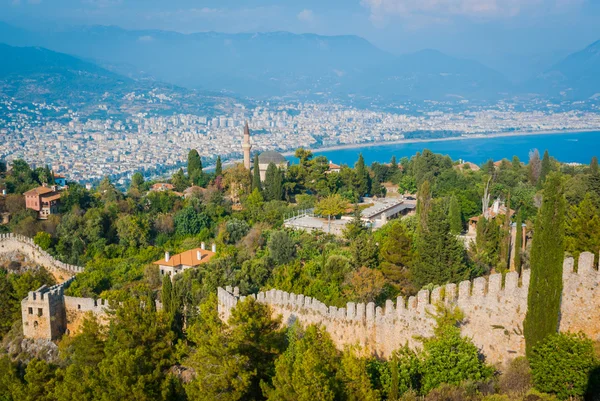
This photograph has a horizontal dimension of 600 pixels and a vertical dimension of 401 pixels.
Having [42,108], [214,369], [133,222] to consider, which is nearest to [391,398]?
[214,369]

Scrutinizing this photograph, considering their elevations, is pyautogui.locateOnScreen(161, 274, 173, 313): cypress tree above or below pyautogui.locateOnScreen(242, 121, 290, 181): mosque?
below

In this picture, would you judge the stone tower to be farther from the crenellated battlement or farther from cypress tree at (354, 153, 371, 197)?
cypress tree at (354, 153, 371, 197)

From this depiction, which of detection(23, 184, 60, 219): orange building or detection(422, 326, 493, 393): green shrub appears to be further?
detection(23, 184, 60, 219): orange building

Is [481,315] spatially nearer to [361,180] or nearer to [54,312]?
[54,312]

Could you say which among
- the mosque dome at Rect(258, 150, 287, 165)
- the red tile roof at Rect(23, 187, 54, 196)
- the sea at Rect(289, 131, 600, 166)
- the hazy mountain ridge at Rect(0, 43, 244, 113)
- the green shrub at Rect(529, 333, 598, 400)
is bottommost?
the sea at Rect(289, 131, 600, 166)

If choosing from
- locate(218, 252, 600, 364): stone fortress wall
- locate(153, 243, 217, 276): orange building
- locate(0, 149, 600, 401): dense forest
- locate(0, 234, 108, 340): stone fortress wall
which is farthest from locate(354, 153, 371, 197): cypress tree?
locate(218, 252, 600, 364): stone fortress wall

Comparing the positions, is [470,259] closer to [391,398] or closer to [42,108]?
[391,398]

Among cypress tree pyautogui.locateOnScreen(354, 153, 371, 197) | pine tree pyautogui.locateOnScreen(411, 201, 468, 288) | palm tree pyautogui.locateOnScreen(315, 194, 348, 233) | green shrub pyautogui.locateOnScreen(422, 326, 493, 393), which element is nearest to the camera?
green shrub pyautogui.locateOnScreen(422, 326, 493, 393)
